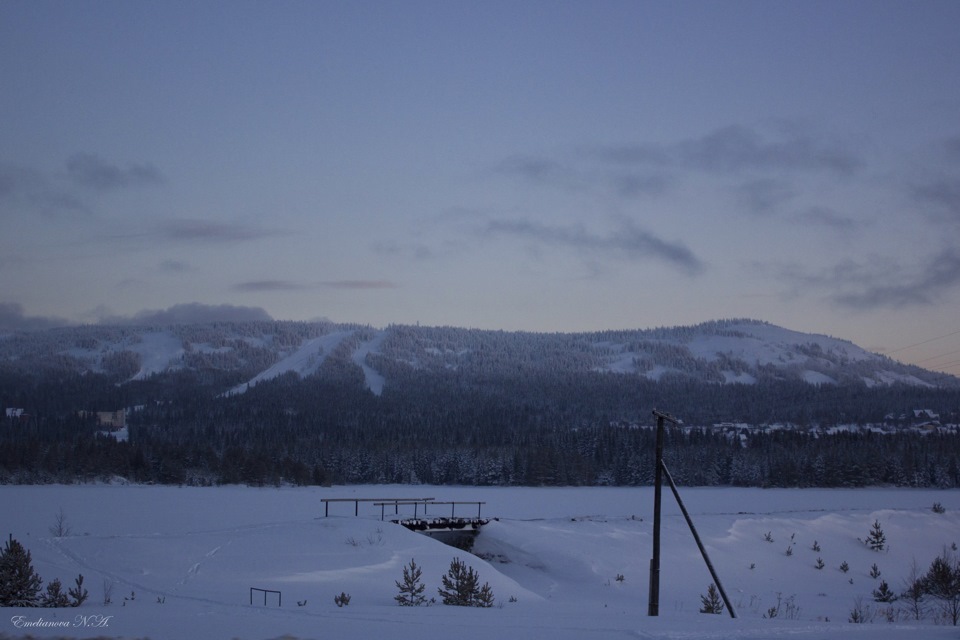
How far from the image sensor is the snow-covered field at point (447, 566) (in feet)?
48.6

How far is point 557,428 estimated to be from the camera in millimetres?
124500

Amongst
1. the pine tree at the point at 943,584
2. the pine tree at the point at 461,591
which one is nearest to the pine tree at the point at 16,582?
the pine tree at the point at 461,591

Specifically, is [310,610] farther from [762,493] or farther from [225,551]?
[762,493]

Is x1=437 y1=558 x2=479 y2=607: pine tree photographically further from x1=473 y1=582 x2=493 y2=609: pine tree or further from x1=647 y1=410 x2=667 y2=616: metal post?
x1=647 y1=410 x2=667 y2=616: metal post

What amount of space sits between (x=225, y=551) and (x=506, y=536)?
41.4 ft

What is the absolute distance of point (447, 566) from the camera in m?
28.6

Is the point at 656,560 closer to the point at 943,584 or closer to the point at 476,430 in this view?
the point at 943,584

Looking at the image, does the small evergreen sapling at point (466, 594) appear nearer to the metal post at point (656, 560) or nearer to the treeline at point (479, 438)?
the metal post at point (656, 560)

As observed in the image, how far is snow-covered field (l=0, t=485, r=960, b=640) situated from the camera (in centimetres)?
1482

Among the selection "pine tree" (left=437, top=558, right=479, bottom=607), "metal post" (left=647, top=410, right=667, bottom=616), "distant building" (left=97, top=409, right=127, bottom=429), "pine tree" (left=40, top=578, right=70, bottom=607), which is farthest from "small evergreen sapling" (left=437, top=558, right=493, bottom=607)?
"distant building" (left=97, top=409, right=127, bottom=429)

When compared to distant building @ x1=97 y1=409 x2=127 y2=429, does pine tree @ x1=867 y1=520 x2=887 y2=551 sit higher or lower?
lower

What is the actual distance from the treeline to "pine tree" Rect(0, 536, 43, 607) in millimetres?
67686

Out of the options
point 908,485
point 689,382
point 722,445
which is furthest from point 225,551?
point 689,382

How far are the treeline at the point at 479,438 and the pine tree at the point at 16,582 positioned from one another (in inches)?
2665
